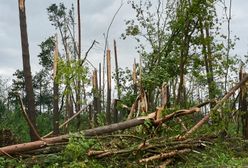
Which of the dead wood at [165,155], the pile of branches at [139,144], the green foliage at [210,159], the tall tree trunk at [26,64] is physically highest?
the tall tree trunk at [26,64]

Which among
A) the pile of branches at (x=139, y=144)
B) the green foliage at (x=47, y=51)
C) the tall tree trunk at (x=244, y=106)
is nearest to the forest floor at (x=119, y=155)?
the pile of branches at (x=139, y=144)

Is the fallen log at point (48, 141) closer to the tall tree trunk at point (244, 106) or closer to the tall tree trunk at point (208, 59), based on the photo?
the tall tree trunk at point (244, 106)

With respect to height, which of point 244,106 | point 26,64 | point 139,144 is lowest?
point 139,144

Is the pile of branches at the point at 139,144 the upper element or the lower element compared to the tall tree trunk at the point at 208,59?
lower

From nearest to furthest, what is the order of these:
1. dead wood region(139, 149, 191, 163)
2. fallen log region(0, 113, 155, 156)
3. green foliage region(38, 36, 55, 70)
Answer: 1. fallen log region(0, 113, 155, 156)
2. dead wood region(139, 149, 191, 163)
3. green foliage region(38, 36, 55, 70)

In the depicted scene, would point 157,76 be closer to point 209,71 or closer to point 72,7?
point 209,71

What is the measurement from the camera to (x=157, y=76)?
13.1m

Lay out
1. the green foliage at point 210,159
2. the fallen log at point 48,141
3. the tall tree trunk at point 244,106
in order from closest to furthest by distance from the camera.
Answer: the fallen log at point 48,141, the green foliage at point 210,159, the tall tree trunk at point 244,106

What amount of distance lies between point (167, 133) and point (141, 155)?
1030mm

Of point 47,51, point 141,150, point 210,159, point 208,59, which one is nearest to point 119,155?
point 141,150

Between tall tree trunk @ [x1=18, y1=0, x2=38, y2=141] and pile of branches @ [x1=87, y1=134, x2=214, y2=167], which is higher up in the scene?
tall tree trunk @ [x1=18, y1=0, x2=38, y2=141]

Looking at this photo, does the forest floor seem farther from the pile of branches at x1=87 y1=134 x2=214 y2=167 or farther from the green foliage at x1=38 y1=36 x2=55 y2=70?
the green foliage at x1=38 y1=36 x2=55 y2=70

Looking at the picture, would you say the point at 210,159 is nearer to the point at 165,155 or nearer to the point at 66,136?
the point at 165,155

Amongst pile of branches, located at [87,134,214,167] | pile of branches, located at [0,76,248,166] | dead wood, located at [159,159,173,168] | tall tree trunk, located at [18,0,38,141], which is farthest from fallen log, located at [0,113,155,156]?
tall tree trunk, located at [18,0,38,141]
